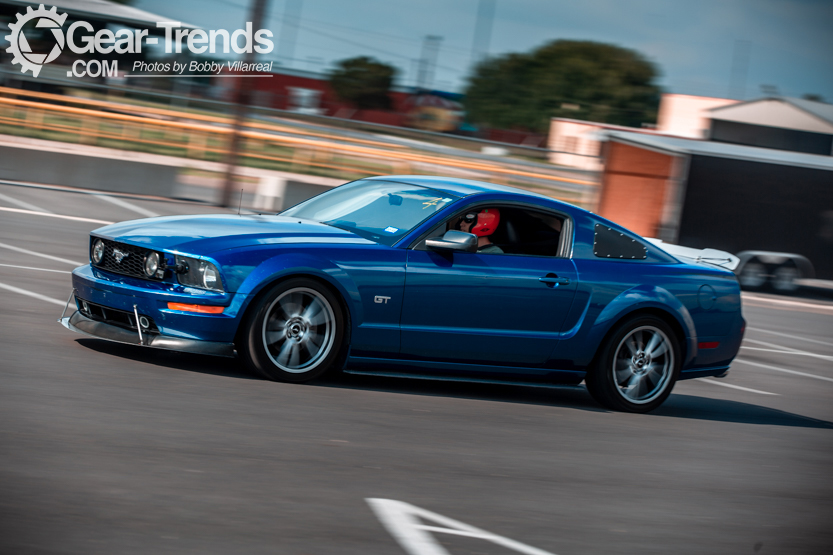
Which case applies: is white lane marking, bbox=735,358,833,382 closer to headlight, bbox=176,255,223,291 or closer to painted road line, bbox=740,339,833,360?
painted road line, bbox=740,339,833,360

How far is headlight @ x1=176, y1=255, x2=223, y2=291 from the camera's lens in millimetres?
6074

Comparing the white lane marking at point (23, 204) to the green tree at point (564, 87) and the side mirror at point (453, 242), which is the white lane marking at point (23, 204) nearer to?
the side mirror at point (453, 242)

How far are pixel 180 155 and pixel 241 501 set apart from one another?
1708cm

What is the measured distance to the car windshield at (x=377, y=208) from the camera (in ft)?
22.3

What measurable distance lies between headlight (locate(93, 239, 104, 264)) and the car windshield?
152 centimetres

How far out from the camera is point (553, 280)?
6902mm

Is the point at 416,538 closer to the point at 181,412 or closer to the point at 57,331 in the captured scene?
the point at 181,412

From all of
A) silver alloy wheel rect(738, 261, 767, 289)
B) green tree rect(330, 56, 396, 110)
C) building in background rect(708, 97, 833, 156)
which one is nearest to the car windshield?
silver alloy wheel rect(738, 261, 767, 289)

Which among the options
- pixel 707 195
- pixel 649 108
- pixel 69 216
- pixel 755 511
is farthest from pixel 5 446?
pixel 649 108

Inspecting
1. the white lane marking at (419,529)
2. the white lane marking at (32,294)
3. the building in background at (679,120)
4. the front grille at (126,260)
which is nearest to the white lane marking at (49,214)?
the white lane marking at (32,294)

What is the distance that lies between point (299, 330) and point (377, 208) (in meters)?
1.25

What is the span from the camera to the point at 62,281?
32.5 ft

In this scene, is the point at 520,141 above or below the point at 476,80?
below

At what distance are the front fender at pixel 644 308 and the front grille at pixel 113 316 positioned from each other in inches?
121
